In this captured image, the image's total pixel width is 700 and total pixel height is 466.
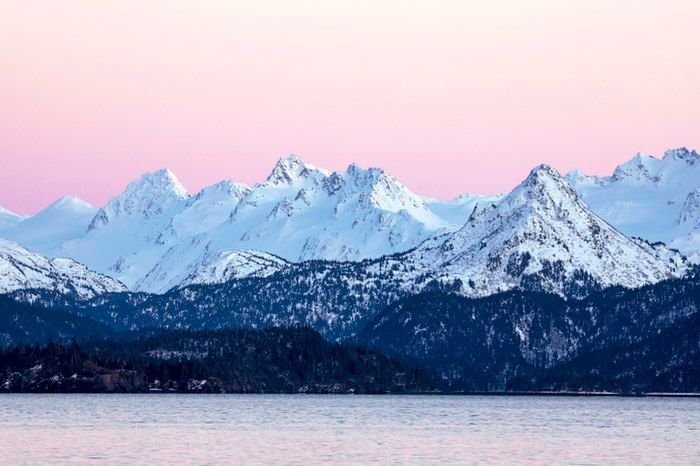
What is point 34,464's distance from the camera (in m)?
198

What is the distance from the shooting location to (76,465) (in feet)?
652

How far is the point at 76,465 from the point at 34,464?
15.5ft
